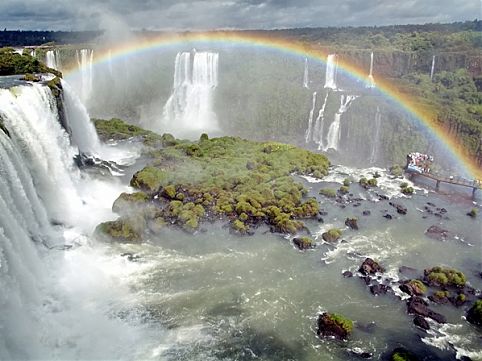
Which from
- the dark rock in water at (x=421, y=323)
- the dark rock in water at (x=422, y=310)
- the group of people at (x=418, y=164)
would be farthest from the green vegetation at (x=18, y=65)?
the dark rock in water at (x=421, y=323)

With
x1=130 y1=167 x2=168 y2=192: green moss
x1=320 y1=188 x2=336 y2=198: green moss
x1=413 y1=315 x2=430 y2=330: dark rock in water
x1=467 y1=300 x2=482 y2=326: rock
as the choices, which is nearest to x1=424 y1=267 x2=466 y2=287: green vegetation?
x1=467 y1=300 x2=482 y2=326: rock

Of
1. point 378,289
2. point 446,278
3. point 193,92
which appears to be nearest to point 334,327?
point 378,289

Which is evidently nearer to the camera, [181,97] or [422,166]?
[422,166]

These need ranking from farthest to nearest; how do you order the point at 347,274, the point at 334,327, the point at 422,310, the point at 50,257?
the point at 347,274 < the point at 50,257 < the point at 422,310 < the point at 334,327

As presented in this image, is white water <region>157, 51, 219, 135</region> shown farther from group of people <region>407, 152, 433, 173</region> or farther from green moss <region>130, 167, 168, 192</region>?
group of people <region>407, 152, 433, 173</region>

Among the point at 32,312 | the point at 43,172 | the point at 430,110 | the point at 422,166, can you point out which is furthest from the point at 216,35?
the point at 32,312

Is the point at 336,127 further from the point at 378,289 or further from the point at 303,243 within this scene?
the point at 378,289

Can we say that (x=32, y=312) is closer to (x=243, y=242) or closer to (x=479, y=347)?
(x=243, y=242)
